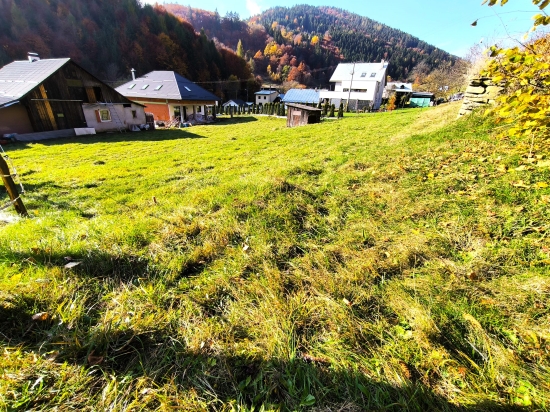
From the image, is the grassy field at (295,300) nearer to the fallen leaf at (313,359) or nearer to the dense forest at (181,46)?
the fallen leaf at (313,359)

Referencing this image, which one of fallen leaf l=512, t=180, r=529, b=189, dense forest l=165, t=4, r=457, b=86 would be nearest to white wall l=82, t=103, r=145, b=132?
fallen leaf l=512, t=180, r=529, b=189

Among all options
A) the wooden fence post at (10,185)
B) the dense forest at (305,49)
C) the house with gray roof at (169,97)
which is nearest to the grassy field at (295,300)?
the wooden fence post at (10,185)

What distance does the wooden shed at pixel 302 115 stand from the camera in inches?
696

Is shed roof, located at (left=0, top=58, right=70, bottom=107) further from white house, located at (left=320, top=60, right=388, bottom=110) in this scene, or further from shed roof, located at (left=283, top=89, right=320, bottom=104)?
white house, located at (left=320, top=60, right=388, bottom=110)

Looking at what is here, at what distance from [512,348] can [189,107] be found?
30.8 meters

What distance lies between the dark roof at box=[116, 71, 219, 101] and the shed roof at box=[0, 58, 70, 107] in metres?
8.54

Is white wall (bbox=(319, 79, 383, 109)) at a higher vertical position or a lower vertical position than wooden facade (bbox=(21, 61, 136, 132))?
higher

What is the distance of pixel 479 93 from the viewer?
23.0ft

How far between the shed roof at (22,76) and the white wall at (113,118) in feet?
9.50

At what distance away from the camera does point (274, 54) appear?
95.8m

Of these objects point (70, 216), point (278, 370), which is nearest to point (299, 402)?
point (278, 370)

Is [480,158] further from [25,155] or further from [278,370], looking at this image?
[25,155]

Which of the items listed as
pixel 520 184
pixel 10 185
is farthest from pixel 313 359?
pixel 10 185

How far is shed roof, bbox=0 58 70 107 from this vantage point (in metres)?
16.0
